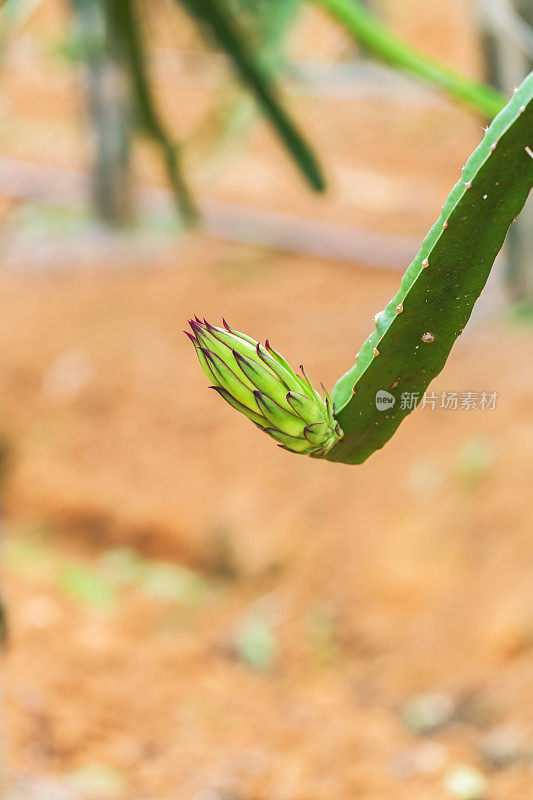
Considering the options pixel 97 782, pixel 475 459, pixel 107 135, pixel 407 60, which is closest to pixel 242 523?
pixel 475 459

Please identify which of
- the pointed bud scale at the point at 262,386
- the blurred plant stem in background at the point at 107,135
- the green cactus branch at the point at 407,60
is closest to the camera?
the pointed bud scale at the point at 262,386

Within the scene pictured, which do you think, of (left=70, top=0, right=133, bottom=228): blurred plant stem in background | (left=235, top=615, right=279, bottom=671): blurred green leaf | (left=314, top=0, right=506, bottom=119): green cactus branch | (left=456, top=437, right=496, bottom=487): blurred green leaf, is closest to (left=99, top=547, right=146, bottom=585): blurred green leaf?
(left=235, top=615, right=279, bottom=671): blurred green leaf

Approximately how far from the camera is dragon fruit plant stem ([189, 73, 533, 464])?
27.4 inches

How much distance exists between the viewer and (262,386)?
70cm

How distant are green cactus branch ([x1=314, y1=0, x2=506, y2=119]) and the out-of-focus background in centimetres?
20

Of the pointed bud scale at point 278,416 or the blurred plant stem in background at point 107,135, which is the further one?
the blurred plant stem in background at point 107,135

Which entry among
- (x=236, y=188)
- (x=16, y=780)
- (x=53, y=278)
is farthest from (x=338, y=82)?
(x=16, y=780)

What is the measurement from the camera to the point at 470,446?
259 centimetres

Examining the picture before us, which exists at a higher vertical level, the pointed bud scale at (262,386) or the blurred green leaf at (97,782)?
the blurred green leaf at (97,782)

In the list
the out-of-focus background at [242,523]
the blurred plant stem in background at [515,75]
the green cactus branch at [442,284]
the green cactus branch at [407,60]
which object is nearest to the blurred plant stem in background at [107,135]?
the out-of-focus background at [242,523]

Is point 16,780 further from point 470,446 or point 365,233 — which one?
point 365,233

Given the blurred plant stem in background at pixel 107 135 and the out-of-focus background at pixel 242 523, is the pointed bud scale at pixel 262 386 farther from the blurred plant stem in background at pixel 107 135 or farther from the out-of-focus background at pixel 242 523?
the blurred plant stem in background at pixel 107 135

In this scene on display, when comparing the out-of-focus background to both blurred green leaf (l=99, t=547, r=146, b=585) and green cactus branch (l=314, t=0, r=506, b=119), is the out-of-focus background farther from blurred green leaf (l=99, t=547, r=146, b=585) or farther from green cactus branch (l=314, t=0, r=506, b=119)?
green cactus branch (l=314, t=0, r=506, b=119)

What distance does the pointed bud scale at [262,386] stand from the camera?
69cm
